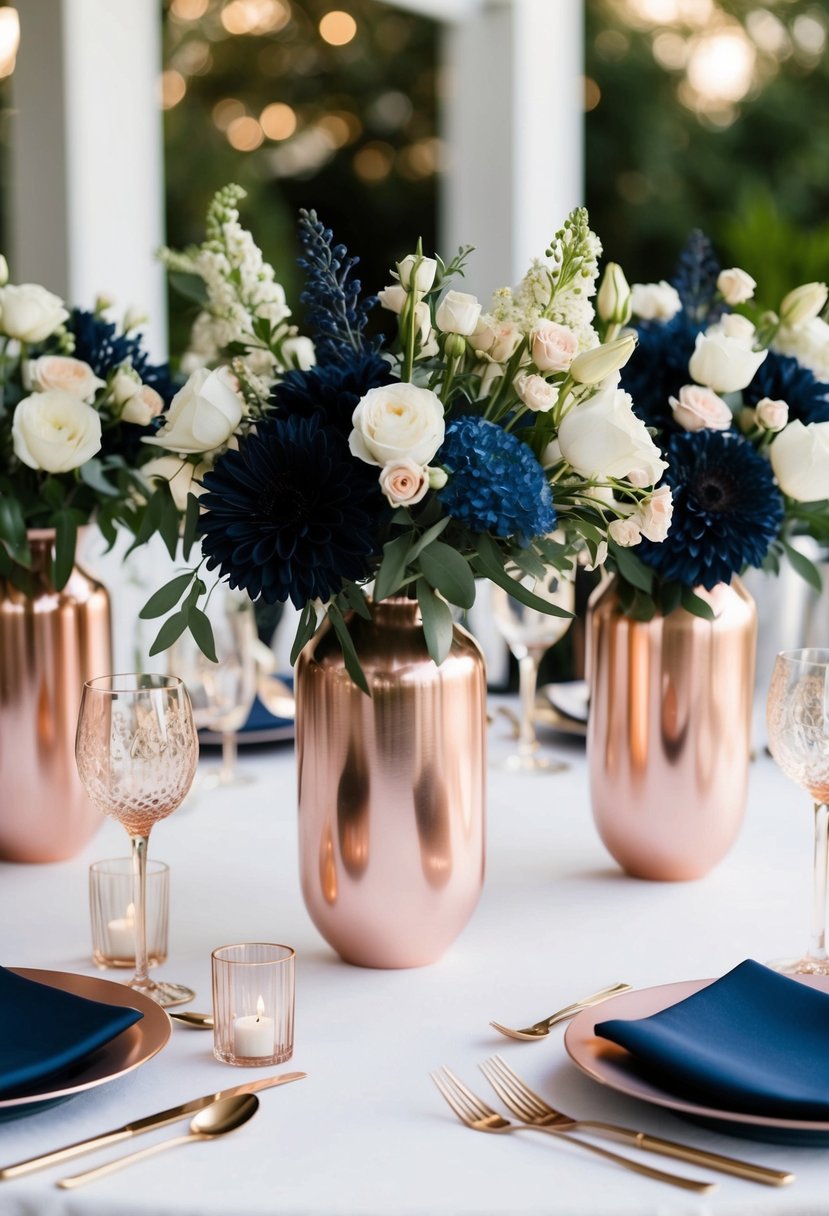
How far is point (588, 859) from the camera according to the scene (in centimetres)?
142

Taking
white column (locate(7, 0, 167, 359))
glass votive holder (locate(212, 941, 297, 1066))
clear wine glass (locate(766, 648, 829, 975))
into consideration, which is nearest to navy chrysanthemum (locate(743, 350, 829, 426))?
clear wine glass (locate(766, 648, 829, 975))

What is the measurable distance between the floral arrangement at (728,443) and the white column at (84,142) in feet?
5.64

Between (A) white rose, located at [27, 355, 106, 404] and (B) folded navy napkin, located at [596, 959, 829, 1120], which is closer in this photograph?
(B) folded navy napkin, located at [596, 959, 829, 1120]

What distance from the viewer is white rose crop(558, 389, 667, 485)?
1.00 m

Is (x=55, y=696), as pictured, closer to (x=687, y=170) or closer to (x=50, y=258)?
(x=50, y=258)

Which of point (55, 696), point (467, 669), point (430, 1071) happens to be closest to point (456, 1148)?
point (430, 1071)

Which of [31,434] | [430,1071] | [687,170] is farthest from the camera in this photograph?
[687,170]

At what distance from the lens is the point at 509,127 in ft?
14.0

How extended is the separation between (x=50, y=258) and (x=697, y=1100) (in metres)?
2.46

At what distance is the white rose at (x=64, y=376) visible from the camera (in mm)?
1331

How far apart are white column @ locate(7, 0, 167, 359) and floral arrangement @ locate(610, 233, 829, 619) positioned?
1720 mm

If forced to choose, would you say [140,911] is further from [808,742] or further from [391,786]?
[808,742]

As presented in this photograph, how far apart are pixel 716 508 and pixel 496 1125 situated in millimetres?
621

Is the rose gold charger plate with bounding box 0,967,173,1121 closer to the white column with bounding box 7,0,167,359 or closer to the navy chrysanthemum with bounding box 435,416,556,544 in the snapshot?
the navy chrysanthemum with bounding box 435,416,556,544
